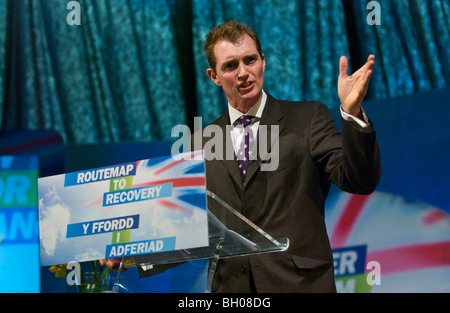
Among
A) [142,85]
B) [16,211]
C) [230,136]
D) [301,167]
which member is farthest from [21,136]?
[301,167]

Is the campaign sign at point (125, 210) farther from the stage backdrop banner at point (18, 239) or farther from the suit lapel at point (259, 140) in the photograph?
the stage backdrop banner at point (18, 239)

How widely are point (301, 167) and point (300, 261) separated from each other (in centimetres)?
31

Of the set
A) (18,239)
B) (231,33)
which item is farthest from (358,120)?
(18,239)

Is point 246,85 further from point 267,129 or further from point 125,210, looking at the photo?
point 125,210

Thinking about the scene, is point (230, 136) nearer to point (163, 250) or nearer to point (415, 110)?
point (163, 250)

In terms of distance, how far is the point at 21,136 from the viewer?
396 cm

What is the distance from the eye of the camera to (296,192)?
1679 millimetres

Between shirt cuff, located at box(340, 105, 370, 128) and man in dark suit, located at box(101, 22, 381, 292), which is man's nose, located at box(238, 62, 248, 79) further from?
shirt cuff, located at box(340, 105, 370, 128)

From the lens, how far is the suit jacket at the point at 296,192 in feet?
5.03

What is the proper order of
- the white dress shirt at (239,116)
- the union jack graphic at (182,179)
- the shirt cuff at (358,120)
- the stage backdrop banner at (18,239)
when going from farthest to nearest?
1. the stage backdrop banner at (18,239)
2. the white dress shirt at (239,116)
3. the shirt cuff at (358,120)
4. the union jack graphic at (182,179)

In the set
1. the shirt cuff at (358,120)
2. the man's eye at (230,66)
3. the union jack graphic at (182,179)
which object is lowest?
the union jack graphic at (182,179)

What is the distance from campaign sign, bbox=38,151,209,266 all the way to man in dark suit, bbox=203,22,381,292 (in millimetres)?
370

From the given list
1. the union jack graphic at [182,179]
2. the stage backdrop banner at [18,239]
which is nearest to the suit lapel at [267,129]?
the union jack graphic at [182,179]
